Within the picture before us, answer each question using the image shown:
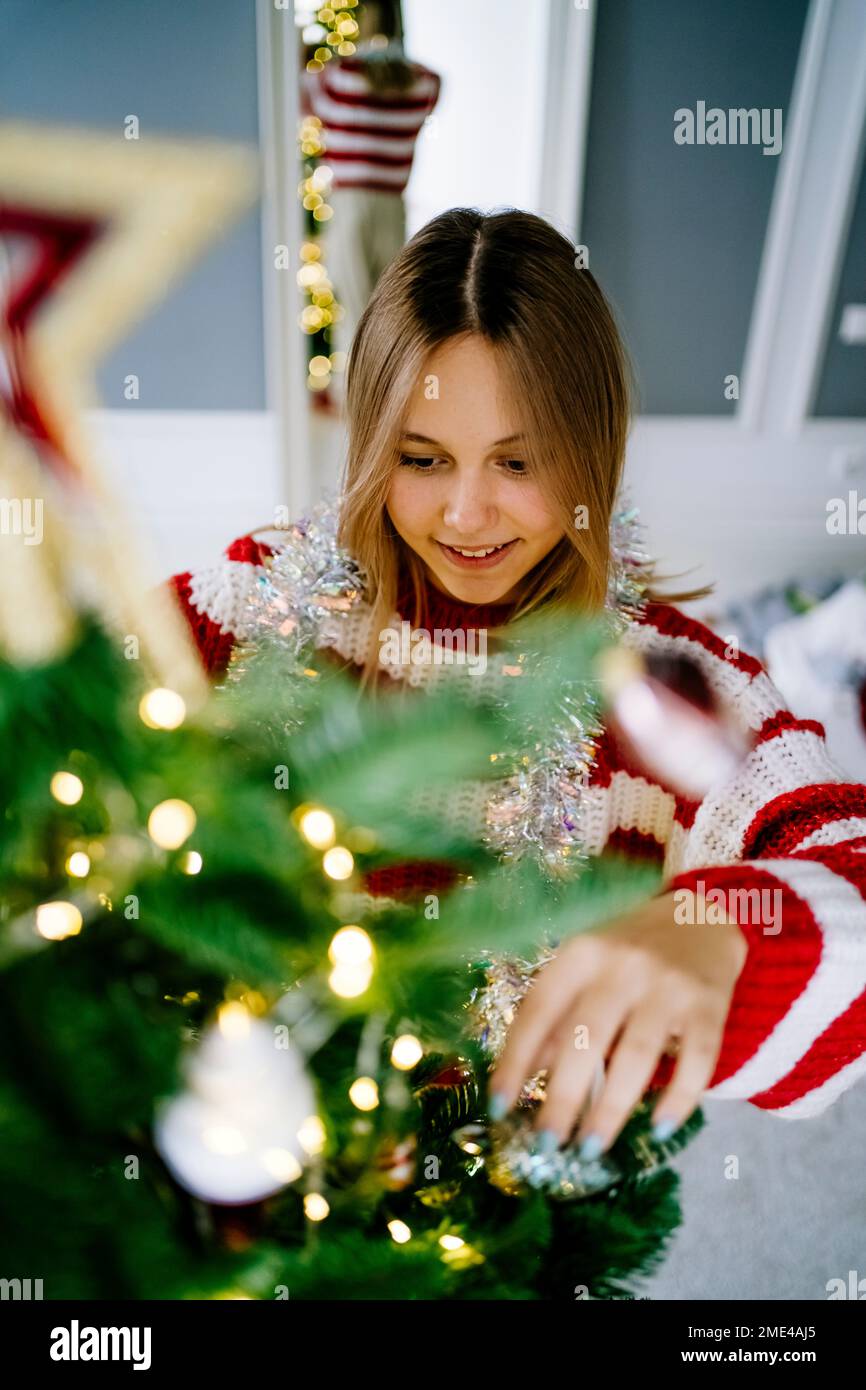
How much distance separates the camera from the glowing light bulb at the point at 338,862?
0.27m

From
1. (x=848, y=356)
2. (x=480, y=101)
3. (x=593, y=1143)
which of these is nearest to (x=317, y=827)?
(x=593, y=1143)

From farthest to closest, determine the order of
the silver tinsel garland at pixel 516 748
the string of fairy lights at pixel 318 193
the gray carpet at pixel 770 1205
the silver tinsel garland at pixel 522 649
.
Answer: the string of fairy lights at pixel 318 193
the gray carpet at pixel 770 1205
the silver tinsel garland at pixel 522 649
the silver tinsel garland at pixel 516 748

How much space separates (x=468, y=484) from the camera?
55 cm

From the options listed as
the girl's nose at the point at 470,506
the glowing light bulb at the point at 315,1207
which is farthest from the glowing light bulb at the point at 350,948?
the girl's nose at the point at 470,506

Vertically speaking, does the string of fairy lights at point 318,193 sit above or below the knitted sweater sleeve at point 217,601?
above

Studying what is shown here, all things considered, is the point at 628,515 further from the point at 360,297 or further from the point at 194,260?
the point at 194,260

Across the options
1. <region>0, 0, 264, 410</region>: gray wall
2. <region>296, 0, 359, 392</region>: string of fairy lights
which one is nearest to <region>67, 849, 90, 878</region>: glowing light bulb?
<region>296, 0, 359, 392</region>: string of fairy lights

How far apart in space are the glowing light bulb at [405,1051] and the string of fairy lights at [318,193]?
1.27m

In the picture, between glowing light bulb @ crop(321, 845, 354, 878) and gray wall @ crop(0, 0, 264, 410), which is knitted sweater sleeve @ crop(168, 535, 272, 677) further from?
gray wall @ crop(0, 0, 264, 410)

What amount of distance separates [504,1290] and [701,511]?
1.64 m

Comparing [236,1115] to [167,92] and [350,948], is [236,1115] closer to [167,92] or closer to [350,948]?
[350,948]

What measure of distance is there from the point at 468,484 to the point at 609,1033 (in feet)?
→ 1.26

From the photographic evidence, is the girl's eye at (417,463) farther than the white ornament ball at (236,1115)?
Yes

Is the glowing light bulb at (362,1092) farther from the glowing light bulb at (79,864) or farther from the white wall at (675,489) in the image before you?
the white wall at (675,489)
